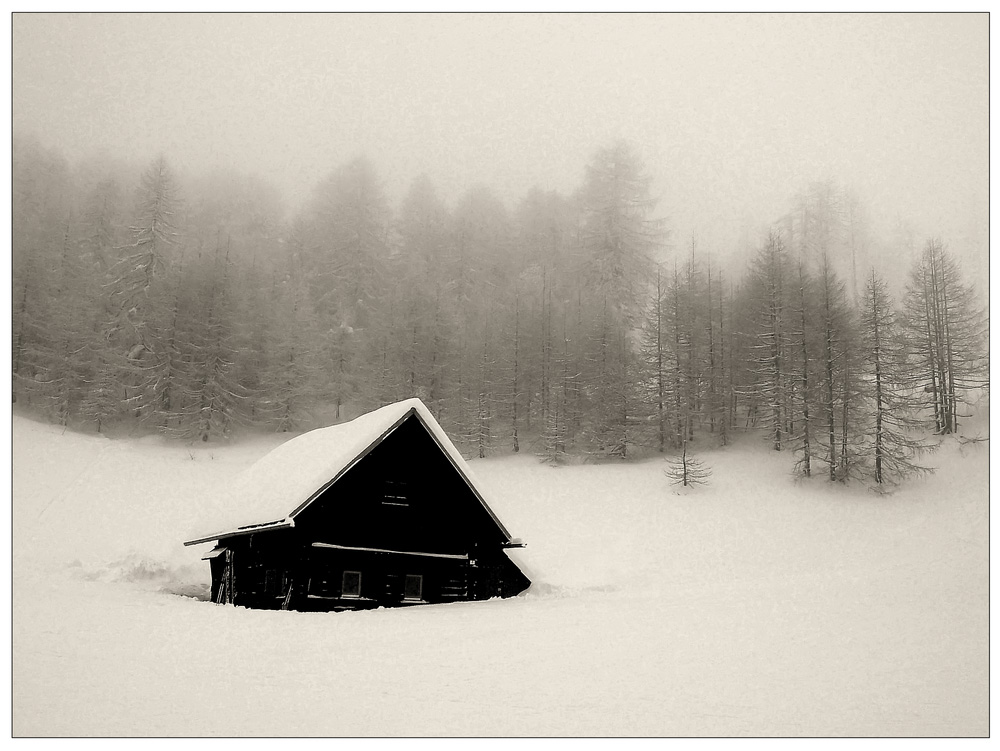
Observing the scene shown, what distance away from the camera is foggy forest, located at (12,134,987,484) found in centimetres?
4078

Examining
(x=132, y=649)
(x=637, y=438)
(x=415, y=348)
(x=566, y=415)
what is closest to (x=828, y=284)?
(x=637, y=438)

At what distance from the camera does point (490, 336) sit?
51594 mm

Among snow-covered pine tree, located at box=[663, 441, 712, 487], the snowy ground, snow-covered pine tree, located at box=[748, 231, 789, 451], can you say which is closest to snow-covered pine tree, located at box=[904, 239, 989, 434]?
snow-covered pine tree, located at box=[748, 231, 789, 451]

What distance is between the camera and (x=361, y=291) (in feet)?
183

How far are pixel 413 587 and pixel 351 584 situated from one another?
6.36 feet

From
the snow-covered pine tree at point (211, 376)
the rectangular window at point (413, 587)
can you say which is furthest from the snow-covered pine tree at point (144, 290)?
the rectangular window at point (413, 587)

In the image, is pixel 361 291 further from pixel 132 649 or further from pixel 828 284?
pixel 132 649

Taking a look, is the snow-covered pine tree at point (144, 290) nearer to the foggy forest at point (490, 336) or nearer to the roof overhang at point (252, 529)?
the foggy forest at point (490, 336)

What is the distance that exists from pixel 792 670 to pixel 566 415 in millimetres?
32761

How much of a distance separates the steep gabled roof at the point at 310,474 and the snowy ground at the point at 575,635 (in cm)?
252

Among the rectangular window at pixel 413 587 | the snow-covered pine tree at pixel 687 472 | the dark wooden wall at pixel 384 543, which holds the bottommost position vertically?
the rectangular window at pixel 413 587

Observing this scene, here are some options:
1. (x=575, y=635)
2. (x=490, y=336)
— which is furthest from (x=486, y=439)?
(x=575, y=635)

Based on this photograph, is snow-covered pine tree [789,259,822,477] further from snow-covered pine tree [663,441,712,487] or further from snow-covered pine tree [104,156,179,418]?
snow-covered pine tree [104,156,179,418]

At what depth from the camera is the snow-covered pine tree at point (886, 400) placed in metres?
36.5
